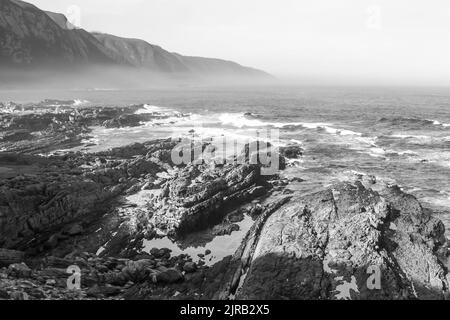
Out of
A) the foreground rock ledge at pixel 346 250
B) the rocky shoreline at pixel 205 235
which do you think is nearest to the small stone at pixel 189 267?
the rocky shoreline at pixel 205 235

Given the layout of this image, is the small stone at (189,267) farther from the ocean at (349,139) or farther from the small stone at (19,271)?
the ocean at (349,139)

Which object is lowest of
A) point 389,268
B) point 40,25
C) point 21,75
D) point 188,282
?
point 188,282

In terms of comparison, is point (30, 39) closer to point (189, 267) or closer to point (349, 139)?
point (349, 139)

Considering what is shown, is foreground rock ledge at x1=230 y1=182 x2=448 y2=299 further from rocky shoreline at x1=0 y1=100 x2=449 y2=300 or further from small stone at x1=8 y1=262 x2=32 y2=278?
small stone at x1=8 y1=262 x2=32 y2=278

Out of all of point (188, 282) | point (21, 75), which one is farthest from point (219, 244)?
point (21, 75)
